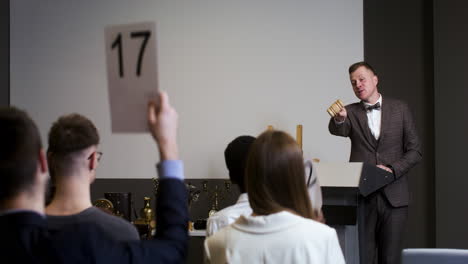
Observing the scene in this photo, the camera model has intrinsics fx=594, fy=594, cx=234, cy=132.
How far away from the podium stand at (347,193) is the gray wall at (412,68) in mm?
1512

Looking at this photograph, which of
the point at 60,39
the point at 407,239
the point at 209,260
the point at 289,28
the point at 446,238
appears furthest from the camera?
the point at 60,39

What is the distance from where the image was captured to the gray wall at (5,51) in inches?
246

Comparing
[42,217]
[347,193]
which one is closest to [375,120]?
[347,193]

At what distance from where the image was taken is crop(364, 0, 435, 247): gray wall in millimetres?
5129

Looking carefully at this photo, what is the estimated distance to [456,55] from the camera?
489 centimetres

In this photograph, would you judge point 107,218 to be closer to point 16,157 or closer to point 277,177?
point 277,177

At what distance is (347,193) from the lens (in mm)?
3703

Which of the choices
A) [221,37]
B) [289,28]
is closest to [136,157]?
[221,37]

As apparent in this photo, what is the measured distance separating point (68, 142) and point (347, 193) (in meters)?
2.33

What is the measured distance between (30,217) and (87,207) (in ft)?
2.32

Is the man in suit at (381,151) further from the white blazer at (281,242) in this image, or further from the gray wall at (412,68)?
the white blazer at (281,242)

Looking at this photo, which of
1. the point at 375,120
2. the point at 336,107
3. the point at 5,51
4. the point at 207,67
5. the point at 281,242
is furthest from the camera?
the point at 5,51

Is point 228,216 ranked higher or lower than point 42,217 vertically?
lower

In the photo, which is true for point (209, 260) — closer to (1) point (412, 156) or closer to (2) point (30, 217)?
(2) point (30, 217)
